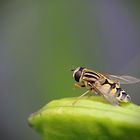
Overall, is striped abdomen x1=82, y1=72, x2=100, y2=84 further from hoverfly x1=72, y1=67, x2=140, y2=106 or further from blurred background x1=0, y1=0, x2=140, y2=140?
blurred background x1=0, y1=0, x2=140, y2=140

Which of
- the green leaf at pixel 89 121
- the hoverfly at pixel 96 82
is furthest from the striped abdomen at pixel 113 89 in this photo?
the green leaf at pixel 89 121

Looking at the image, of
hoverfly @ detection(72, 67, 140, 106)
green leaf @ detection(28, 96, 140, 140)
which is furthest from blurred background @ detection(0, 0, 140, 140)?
green leaf @ detection(28, 96, 140, 140)

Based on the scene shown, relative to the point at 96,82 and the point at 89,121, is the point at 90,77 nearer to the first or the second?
the point at 96,82

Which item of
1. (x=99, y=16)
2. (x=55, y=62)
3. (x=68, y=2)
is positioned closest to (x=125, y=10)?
(x=99, y=16)

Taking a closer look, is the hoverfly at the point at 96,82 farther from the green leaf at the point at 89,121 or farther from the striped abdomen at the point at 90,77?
the green leaf at the point at 89,121

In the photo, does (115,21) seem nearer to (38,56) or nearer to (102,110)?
(38,56)

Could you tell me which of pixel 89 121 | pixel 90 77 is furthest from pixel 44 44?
pixel 89 121
